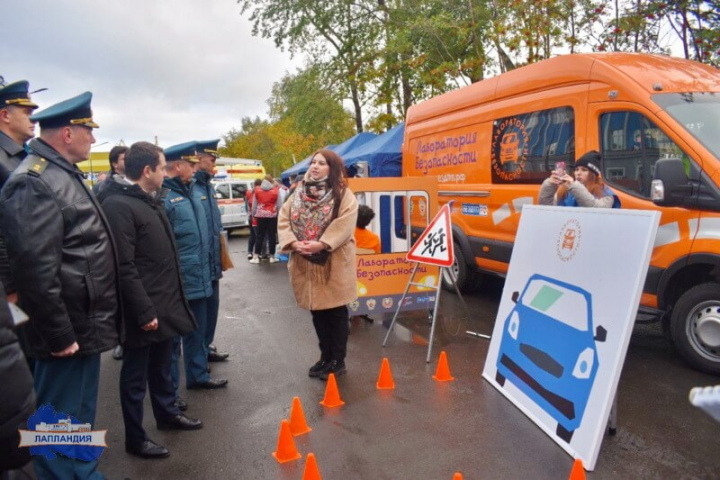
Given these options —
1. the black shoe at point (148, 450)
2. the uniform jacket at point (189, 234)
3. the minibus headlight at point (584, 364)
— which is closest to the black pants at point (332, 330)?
the uniform jacket at point (189, 234)

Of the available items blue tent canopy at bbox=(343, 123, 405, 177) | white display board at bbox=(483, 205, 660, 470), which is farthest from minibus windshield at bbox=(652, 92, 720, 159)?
blue tent canopy at bbox=(343, 123, 405, 177)

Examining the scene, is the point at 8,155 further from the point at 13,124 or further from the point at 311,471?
the point at 311,471

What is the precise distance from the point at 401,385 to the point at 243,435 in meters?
1.43

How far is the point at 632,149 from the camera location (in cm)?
488

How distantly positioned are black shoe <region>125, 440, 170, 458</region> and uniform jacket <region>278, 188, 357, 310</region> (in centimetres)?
150

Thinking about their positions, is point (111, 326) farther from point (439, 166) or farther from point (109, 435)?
point (439, 166)

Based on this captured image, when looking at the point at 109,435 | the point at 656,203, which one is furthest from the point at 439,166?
the point at 109,435

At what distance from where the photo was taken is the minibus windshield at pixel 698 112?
4.38 meters

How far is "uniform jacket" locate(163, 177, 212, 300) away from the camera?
3.95 m

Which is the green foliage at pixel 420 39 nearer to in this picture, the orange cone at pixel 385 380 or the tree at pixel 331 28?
the tree at pixel 331 28

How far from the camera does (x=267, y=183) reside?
40.5 ft

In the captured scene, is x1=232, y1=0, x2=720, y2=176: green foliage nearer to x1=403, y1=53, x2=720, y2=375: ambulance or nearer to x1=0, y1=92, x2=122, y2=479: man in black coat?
x1=403, y1=53, x2=720, y2=375: ambulance

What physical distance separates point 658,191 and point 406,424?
284cm
